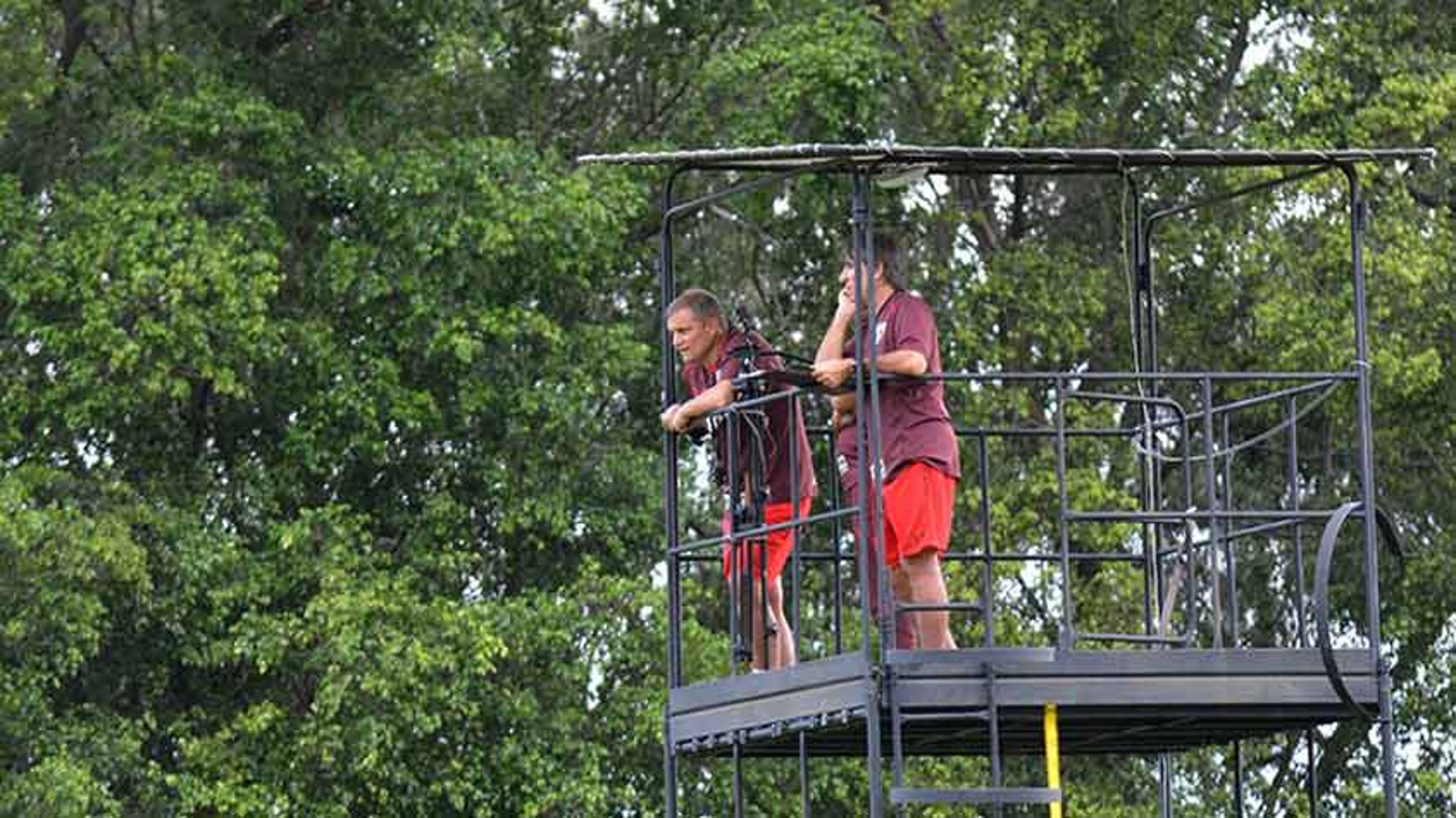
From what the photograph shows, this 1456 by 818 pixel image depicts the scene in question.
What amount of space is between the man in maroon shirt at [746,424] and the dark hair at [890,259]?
0.56m

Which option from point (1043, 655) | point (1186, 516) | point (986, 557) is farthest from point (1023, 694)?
point (986, 557)

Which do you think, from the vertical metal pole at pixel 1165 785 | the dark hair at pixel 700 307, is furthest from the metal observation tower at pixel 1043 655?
the vertical metal pole at pixel 1165 785

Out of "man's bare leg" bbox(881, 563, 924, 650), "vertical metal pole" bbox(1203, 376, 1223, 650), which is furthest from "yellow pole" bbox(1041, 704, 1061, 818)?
"vertical metal pole" bbox(1203, 376, 1223, 650)

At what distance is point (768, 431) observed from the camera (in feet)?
42.7

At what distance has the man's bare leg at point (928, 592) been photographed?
12500 millimetres

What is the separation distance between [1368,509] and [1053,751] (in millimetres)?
1518

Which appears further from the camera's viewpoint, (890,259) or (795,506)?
(890,259)

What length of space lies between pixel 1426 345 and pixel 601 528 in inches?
249

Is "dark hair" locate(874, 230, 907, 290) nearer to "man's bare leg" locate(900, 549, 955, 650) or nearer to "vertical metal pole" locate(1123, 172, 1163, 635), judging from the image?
"man's bare leg" locate(900, 549, 955, 650)

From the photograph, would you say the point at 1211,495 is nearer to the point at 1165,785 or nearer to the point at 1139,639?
the point at 1139,639

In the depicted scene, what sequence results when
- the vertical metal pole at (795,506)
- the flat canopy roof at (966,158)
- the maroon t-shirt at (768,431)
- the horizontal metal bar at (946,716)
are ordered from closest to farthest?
the flat canopy roof at (966,158)
the horizontal metal bar at (946,716)
the vertical metal pole at (795,506)
the maroon t-shirt at (768,431)

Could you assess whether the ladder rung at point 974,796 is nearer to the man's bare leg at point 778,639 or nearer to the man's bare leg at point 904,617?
the man's bare leg at point 904,617

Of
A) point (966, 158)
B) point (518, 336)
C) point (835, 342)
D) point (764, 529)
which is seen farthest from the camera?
point (518, 336)

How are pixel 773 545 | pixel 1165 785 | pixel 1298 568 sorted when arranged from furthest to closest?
pixel 1165 785 < pixel 1298 568 < pixel 773 545
